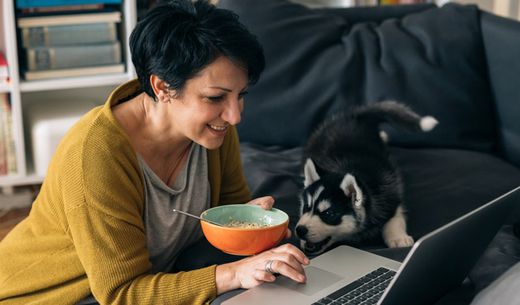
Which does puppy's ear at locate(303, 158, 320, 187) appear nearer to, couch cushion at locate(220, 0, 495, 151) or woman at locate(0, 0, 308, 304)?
woman at locate(0, 0, 308, 304)

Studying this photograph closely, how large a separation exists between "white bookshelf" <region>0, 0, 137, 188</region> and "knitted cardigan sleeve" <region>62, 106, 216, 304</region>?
1540 mm

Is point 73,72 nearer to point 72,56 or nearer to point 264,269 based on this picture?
point 72,56

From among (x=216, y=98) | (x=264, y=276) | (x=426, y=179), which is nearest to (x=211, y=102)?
(x=216, y=98)

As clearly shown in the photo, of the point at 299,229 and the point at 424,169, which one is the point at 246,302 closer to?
the point at 299,229

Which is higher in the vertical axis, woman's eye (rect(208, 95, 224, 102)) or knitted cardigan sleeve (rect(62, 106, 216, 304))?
woman's eye (rect(208, 95, 224, 102))

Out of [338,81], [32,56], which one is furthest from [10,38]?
[338,81]

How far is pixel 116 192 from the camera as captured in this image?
1.36m

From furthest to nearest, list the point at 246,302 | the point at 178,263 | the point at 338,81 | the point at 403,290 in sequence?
the point at 338,81 < the point at 178,263 < the point at 246,302 < the point at 403,290

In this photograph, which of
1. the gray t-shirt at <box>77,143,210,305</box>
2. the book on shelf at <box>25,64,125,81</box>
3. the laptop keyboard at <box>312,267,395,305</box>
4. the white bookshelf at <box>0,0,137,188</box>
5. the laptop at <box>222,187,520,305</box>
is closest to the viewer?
the laptop at <box>222,187,520,305</box>

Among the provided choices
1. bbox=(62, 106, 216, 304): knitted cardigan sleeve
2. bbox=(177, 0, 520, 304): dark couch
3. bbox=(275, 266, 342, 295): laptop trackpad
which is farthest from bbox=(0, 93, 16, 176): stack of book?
bbox=(275, 266, 342, 295): laptop trackpad

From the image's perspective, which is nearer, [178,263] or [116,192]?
[116,192]

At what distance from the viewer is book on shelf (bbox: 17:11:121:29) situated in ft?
9.21

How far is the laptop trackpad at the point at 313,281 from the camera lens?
1.27 metres

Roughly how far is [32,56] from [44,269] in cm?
158
